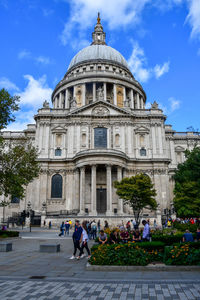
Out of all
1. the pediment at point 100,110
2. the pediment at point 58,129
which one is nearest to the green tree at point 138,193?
the pediment at point 100,110

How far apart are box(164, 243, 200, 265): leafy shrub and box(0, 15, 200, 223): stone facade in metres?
26.8

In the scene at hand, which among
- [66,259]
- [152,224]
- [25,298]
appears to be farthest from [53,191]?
[25,298]

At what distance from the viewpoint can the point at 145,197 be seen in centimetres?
3247

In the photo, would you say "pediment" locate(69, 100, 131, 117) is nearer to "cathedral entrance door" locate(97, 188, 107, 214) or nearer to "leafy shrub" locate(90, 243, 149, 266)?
"cathedral entrance door" locate(97, 188, 107, 214)

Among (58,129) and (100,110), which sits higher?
(100,110)

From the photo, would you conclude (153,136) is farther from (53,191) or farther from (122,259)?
(122,259)

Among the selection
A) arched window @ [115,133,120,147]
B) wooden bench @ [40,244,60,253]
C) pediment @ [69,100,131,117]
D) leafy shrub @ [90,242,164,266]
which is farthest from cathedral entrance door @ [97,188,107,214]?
leafy shrub @ [90,242,164,266]

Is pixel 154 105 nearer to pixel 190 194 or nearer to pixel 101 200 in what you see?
pixel 190 194

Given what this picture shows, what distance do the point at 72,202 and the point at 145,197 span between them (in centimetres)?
1547

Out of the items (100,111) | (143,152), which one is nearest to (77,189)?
(143,152)

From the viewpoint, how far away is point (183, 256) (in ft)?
34.6

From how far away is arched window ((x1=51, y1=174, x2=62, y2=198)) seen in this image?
45.1 metres

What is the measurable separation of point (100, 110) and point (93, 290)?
141 feet

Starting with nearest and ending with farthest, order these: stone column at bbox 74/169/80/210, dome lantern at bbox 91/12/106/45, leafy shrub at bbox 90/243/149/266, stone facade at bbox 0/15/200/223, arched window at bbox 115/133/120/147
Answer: leafy shrub at bbox 90/243/149/266 → stone facade at bbox 0/15/200/223 → stone column at bbox 74/169/80/210 → arched window at bbox 115/133/120/147 → dome lantern at bbox 91/12/106/45
